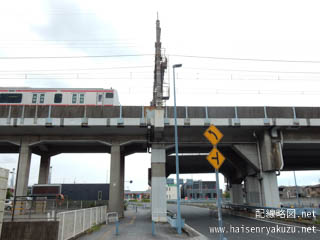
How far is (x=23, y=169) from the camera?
24984 millimetres

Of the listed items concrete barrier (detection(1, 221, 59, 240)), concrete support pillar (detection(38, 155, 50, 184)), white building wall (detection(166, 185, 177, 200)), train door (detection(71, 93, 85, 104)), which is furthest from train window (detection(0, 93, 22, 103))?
white building wall (detection(166, 185, 177, 200))

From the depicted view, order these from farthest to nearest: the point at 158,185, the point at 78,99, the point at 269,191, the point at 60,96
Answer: the point at 60,96
the point at 78,99
the point at 269,191
the point at 158,185

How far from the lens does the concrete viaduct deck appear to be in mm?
23328

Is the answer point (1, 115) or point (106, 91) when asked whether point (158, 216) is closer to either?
point (106, 91)

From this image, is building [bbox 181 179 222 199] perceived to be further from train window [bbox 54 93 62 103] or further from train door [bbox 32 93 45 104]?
train door [bbox 32 93 45 104]

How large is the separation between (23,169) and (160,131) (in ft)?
46.1

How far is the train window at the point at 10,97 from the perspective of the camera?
27844 millimetres

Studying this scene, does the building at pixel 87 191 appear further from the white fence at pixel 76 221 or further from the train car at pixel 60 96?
the white fence at pixel 76 221

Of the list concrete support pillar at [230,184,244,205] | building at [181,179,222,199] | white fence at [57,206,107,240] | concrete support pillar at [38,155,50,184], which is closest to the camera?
white fence at [57,206,107,240]

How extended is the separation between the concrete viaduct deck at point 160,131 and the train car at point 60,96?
12.0ft

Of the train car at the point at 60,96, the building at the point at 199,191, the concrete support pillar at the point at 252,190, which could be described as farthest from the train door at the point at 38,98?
the building at the point at 199,191

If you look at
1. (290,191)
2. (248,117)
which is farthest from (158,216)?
(290,191)

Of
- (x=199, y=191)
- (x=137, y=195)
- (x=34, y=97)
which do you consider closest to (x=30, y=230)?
(x=34, y=97)

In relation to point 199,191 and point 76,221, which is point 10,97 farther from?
point 199,191
